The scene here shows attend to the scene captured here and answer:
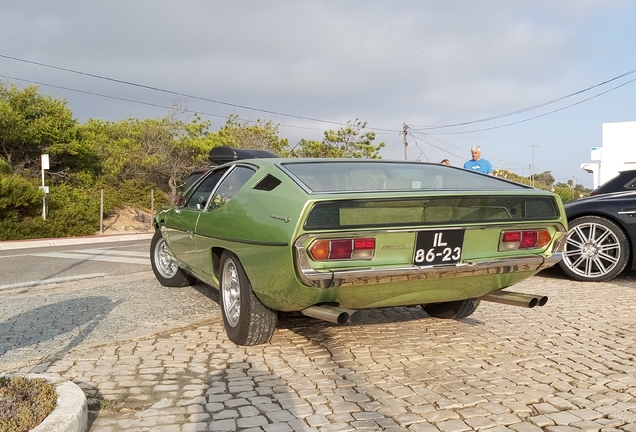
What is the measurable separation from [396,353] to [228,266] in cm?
141

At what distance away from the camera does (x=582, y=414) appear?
2.84 meters

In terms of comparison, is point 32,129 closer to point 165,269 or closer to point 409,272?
point 165,269

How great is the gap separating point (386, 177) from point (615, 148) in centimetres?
3498

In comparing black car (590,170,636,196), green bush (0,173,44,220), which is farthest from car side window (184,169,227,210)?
green bush (0,173,44,220)

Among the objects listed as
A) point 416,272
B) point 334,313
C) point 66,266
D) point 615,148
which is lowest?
point 66,266

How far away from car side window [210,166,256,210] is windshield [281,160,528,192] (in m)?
0.41

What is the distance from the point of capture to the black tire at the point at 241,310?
3934 mm

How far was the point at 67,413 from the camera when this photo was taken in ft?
8.32

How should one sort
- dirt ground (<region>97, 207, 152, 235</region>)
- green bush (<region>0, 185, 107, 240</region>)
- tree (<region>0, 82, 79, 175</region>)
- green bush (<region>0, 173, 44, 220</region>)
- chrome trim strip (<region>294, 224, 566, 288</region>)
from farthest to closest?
1. dirt ground (<region>97, 207, 152, 235</region>)
2. tree (<region>0, 82, 79, 175</region>)
3. green bush (<region>0, 185, 107, 240</region>)
4. green bush (<region>0, 173, 44, 220</region>)
5. chrome trim strip (<region>294, 224, 566, 288</region>)

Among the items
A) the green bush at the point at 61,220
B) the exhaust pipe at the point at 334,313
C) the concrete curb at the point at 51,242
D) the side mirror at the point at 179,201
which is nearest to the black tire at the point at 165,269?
the side mirror at the point at 179,201

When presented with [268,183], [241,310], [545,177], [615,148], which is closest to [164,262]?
[241,310]

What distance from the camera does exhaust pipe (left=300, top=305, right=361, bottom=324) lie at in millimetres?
3346

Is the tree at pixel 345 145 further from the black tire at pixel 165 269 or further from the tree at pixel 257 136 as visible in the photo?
the black tire at pixel 165 269

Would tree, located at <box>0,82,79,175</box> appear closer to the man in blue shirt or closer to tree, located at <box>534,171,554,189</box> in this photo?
the man in blue shirt
